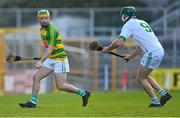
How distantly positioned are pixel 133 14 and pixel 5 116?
374 centimetres

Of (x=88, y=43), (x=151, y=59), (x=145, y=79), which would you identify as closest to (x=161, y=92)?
(x=145, y=79)

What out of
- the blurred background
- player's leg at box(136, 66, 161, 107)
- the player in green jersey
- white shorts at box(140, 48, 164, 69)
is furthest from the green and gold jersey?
the blurred background

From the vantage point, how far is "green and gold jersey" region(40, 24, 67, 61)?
15.5m

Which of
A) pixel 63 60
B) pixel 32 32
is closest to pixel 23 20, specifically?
pixel 32 32

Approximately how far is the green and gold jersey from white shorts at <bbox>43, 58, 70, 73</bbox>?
8cm

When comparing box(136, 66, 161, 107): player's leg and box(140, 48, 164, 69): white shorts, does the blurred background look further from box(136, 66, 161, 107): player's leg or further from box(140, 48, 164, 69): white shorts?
box(140, 48, 164, 69): white shorts

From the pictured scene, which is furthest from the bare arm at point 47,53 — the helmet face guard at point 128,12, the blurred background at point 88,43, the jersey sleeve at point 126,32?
the blurred background at point 88,43

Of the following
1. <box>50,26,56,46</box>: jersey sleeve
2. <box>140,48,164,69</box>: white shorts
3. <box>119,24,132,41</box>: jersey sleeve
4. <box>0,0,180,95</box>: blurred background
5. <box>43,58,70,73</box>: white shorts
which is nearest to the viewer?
A: <box>119,24,132,41</box>: jersey sleeve

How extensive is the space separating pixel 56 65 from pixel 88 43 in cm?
1803

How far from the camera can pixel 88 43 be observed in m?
33.6

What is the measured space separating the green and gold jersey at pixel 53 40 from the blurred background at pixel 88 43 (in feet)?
50.1

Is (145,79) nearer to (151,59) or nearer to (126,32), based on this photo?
(151,59)

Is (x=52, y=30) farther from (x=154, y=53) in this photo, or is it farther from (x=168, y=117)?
(x=168, y=117)

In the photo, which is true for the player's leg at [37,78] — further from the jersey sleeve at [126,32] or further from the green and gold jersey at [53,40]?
the jersey sleeve at [126,32]
